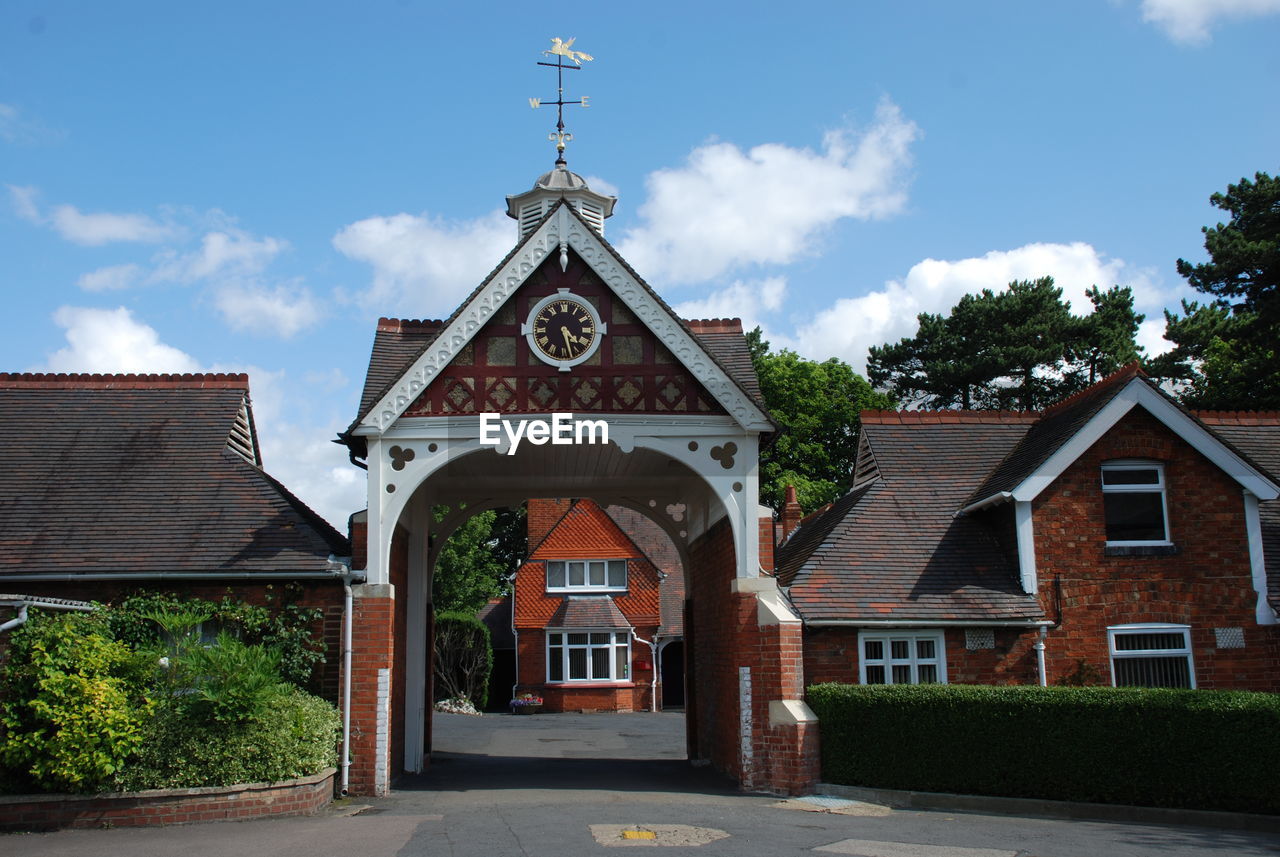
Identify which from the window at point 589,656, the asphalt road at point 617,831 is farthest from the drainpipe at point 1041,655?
the window at point 589,656

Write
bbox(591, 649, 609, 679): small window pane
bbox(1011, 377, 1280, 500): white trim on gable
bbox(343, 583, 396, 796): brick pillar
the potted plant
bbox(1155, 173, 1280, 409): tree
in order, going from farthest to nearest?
bbox(591, 649, 609, 679): small window pane
the potted plant
bbox(1155, 173, 1280, 409): tree
bbox(1011, 377, 1280, 500): white trim on gable
bbox(343, 583, 396, 796): brick pillar

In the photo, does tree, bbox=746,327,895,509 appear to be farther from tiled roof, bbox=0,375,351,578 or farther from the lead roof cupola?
tiled roof, bbox=0,375,351,578

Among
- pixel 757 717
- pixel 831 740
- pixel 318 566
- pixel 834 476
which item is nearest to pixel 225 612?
pixel 318 566

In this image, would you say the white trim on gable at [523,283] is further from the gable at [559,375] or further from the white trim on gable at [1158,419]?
the white trim on gable at [1158,419]

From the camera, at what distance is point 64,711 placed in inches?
498

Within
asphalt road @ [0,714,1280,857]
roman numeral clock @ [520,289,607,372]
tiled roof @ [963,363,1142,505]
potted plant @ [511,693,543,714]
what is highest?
roman numeral clock @ [520,289,607,372]

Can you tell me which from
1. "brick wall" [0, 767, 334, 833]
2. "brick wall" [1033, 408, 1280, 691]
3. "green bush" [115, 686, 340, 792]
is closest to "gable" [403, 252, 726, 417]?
"green bush" [115, 686, 340, 792]

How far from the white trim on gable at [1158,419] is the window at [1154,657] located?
8.04ft

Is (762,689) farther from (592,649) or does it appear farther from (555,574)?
(555,574)

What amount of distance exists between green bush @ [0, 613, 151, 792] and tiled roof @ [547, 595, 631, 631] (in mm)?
26759

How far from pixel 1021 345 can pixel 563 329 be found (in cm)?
3280

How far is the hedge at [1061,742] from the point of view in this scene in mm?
13438

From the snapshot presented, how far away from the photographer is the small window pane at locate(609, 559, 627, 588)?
4091cm

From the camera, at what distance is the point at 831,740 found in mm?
15414
